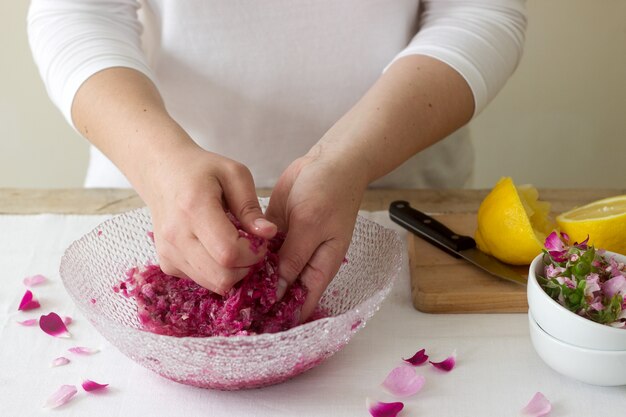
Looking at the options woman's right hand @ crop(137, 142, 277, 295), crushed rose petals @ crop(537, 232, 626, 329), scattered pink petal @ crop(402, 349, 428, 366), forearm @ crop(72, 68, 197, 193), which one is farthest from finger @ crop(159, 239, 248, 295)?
crushed rose petals @ crop(537, 232, 626, 329)

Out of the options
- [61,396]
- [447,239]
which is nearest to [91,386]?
[61,396]

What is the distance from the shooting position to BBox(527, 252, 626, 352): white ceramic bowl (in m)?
0.83

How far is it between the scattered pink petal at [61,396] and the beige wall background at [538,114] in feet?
4.27

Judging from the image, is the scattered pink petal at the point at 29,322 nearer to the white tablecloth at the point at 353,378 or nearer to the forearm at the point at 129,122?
the white tablecloth at the point at 353,378

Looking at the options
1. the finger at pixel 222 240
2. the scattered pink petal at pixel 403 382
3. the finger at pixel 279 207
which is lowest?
the scattered pink petal at pixel 403 382

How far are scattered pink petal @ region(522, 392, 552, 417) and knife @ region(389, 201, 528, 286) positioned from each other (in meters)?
0.19

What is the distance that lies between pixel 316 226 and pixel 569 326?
275 millimetres

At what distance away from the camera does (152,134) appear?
0.98m

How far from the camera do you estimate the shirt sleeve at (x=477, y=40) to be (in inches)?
46.9

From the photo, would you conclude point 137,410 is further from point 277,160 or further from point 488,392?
point 277,160

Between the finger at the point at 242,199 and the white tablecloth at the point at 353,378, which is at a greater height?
the finger at the point at 242,199

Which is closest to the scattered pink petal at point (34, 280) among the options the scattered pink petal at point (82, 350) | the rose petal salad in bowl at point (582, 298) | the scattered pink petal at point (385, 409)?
the scattered pink petal at point (82, 350)

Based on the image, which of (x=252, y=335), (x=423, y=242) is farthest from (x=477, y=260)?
(x=252, y=335)

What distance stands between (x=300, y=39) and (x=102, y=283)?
1.70ft
